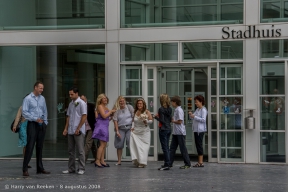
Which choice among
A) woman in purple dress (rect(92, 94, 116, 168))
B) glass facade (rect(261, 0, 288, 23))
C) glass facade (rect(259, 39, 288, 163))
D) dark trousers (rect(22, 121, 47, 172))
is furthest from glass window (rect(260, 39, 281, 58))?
dark trousers (rect(22, 121, 47, 172))

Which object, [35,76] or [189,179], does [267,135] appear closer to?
[189,179]

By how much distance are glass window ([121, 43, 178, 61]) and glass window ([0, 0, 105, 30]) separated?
98cm

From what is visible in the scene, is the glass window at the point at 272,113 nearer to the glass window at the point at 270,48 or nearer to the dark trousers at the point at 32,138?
the glass window at the point at 270,48

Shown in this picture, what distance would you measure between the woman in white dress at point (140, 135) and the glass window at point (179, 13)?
2.80 metres

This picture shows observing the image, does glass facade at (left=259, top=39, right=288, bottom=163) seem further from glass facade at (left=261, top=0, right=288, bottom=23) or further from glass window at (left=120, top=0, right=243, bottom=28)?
glass window at (left=120, top=0, right=243, bottom=28)

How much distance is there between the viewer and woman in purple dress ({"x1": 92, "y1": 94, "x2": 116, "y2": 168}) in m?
18.4

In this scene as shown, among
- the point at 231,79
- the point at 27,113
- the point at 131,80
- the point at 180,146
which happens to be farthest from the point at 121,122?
the point at 27,113

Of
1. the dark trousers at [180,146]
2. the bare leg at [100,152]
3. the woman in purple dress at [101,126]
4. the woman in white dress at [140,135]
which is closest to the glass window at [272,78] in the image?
the dark trousers at [180,146]

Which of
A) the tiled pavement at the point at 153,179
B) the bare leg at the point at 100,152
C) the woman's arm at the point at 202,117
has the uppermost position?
the woman's arm at the point at 202,117

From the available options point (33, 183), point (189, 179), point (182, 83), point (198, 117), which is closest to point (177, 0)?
point (182, 83)

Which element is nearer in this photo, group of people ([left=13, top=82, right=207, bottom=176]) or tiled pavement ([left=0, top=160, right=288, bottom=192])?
tiled pavement ([left=0, top=160, right=288, bottom=192])

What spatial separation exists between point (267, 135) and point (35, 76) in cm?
643

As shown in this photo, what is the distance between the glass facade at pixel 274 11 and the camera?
19.1 metres

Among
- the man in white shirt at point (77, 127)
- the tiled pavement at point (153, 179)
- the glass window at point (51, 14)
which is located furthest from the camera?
the glass window at point (51, 14)
